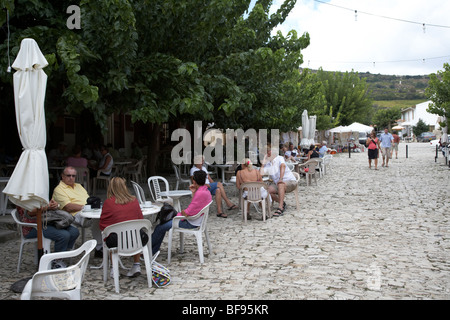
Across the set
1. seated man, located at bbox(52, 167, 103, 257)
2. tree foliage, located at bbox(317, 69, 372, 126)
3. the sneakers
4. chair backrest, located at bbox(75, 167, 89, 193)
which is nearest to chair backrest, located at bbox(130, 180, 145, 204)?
seated man, located at bbox(52, 167, 103, 257)

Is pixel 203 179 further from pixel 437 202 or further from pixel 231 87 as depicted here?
pixel 437 202

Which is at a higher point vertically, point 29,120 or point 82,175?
point 29,120

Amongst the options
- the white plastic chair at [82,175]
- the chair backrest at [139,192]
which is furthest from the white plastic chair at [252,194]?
the white plastic chair at [82,175]

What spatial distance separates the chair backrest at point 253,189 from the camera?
324 inches

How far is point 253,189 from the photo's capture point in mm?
8297

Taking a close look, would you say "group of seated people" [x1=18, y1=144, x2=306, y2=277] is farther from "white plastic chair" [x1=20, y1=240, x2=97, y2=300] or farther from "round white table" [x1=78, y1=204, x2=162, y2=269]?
"white plastic chair" [x1=20, y1=240, x2=97, y2=300]

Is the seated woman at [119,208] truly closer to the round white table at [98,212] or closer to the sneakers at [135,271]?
the sneakers at [135,271]

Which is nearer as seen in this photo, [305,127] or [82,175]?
[82,175]

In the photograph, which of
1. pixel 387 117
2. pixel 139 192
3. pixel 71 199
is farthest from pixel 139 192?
pixel 387 117

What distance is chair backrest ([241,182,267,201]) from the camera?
8.23 metres

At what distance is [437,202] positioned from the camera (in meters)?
10.3

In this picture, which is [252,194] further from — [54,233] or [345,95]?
[345,95]

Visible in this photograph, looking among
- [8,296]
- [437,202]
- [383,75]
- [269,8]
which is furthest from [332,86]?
[383,75]

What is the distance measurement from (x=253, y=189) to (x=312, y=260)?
107 inches
